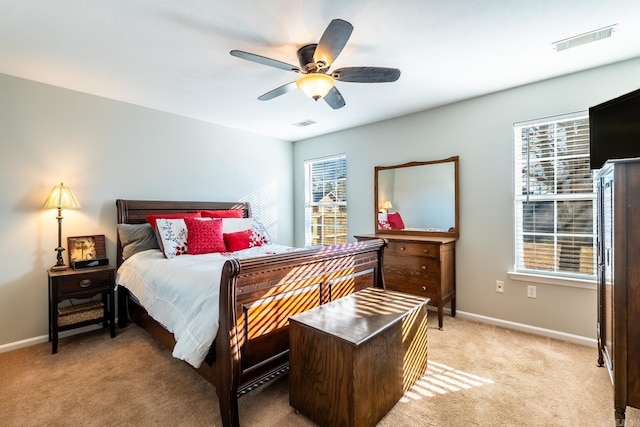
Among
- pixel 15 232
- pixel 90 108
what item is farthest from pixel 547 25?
pixel 15 232

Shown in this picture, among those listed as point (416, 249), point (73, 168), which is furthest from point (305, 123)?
point (73, 168)

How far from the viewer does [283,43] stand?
2180mm

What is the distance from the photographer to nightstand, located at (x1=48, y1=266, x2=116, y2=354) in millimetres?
2633

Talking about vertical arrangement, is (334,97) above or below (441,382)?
above

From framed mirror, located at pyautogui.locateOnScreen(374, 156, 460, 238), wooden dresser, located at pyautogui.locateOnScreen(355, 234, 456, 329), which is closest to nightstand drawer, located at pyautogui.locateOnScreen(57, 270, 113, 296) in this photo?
wooden dresser, located at pyautogui.locateOnScreen(355, 234, 456, 329)

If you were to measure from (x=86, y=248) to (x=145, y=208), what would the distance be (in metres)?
0.68

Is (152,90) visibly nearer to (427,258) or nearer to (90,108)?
(90,108)

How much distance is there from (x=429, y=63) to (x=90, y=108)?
3.37 m

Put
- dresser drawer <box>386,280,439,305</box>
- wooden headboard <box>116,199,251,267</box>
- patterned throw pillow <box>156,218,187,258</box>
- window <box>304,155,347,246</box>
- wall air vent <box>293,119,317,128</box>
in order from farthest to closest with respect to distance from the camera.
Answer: window <box>304,155,347,246</box>, wall air vent <box>293,119,317,128</box>, wooden headboard <box>116,199,251,267</box>, dresser drawer <box>386,280,439,305</box>, patterned throw pillow <box>156,218,187,258</box>

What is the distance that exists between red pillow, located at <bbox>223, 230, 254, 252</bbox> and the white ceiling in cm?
149

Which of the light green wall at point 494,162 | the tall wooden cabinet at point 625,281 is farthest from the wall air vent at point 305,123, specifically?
the tall wooden cabinet at point 625,281

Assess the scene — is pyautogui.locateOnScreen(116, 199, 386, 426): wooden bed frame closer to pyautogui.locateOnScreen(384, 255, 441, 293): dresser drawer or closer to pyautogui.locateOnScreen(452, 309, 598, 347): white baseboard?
pyautogui.locateOnScreen(384, 255, 441, 293): dresser drawer

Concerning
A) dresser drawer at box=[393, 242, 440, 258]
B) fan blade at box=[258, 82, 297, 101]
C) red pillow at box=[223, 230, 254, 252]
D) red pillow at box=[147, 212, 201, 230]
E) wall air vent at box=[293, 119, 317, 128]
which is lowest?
dresser drawer at box=[393, 242, 440, 258]

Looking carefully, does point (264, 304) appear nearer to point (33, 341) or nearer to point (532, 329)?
point (33, 341)
